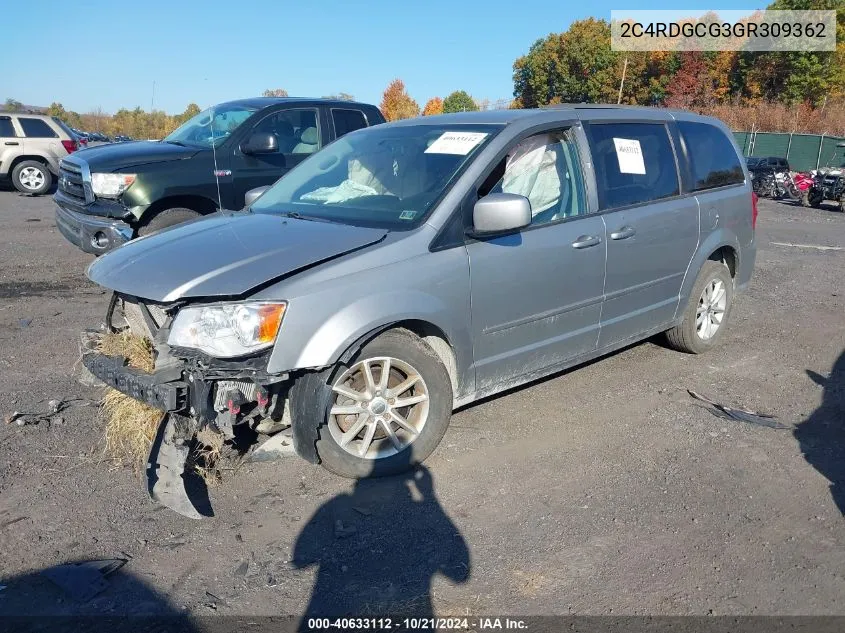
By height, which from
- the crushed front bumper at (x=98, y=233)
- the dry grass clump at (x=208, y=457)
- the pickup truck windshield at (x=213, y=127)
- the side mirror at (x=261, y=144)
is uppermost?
the pickup truck windshield at (x=213, y=127)

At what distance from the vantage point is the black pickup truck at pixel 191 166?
23.3ft

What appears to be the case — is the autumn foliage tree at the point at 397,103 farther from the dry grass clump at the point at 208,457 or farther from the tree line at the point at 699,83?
the dry grass clump at the point at 208,457

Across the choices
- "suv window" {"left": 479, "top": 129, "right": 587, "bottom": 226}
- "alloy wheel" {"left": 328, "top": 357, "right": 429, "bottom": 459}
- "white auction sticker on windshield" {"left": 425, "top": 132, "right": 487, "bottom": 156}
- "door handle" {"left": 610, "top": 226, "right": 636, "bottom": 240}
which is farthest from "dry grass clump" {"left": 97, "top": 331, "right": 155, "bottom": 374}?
"door handle" {"left": 610, "top": 226, "right": 636, "bottom": 240}

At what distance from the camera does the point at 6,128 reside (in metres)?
16.3

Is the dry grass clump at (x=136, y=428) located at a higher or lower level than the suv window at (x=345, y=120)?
lower

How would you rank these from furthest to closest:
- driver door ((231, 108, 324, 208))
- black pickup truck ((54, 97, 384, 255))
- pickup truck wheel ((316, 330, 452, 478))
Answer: driver door ((231, 108, 324, 208))
black pickup truck ((54, 97, 384, 255))
pickup truck wheel ((316, 330, 452, 478))

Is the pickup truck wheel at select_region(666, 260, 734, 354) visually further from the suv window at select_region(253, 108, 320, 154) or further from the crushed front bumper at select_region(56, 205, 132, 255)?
the crushed front bumper at select_region(56, 205, 132, 255)

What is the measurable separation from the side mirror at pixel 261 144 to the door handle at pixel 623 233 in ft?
13.4

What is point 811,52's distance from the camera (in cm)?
4588

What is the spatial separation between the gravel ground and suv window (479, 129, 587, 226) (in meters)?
1.32

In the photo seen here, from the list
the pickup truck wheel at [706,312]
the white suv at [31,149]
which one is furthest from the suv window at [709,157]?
the white suv at [31,149]

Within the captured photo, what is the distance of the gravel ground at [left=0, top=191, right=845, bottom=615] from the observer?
2.77 meters

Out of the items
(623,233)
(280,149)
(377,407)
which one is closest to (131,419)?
(377,407)

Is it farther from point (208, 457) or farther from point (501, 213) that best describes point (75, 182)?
point (501, 213)
